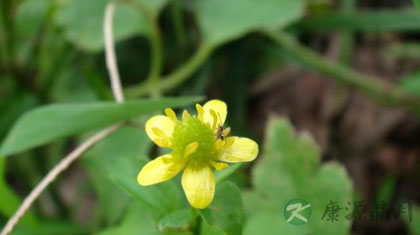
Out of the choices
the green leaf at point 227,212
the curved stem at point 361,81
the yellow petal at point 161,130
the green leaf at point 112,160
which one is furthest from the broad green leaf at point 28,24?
the green leaf at point 227,212

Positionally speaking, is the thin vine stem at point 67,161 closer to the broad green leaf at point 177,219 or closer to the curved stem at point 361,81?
the broad green leaf at point 177,219

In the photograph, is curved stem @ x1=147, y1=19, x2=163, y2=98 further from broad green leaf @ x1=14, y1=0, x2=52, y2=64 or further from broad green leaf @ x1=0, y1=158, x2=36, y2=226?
broad green leaf @ x1=0, y1=158, x2=36, y2=226

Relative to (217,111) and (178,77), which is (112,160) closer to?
(178,77)

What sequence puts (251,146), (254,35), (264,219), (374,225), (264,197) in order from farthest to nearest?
(254,35) < (374,225) < (264,197) < (264,219) < (251,146)

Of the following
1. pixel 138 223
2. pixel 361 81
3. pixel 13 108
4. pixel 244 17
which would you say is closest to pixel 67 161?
pixel 138 223

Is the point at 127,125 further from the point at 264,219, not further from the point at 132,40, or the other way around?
the point at 132,40

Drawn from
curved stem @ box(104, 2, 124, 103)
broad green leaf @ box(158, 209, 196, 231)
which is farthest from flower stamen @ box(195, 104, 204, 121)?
curved stem @ box(104, 2, 124, 103)

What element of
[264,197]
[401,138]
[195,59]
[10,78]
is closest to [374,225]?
[401,138]
